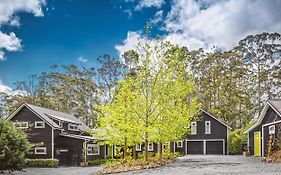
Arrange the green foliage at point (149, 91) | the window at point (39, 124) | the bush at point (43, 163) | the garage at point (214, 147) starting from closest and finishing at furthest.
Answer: the green foliage at point (149, 91), the bush at point (43, 163), the window at point (39, 124), the garage at point (214, 147)

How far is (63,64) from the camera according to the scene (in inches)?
2142

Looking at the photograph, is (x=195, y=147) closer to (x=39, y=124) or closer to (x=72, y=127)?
(x=72, y=127)

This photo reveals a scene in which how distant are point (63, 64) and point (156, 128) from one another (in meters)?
36.0

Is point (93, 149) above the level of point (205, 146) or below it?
above

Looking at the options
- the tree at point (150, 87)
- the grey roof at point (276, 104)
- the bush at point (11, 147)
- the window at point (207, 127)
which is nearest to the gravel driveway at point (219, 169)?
the tree at point (150, 87)

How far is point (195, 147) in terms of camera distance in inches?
1700

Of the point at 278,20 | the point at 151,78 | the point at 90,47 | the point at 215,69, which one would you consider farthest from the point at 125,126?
the point at 215,69

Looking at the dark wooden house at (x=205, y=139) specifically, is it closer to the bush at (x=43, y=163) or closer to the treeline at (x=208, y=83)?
the treeline at (x=208, y=83)

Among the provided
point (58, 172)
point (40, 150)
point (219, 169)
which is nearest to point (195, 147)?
point (40, 150)

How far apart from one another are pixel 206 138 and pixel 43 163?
19.5 meters

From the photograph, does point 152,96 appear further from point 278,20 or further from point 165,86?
point 278,20

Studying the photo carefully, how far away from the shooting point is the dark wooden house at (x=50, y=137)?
34.0m

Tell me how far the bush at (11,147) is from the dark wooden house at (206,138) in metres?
26.1

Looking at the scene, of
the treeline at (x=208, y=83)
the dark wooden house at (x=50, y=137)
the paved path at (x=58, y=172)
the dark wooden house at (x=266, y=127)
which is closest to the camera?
the paved path at (x=58, y=172)
